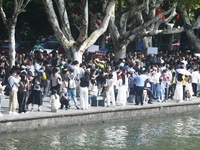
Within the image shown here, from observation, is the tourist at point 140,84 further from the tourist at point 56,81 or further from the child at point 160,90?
the tourist at point 56,81

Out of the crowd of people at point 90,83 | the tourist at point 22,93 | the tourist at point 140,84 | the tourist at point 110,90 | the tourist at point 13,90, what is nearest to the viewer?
the tourist at point 13,90

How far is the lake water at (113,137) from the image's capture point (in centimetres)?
2358

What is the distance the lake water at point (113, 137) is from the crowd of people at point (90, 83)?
1282 millimetres

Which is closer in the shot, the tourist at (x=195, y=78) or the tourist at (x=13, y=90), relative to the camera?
the tourist at (x=13, y=90)

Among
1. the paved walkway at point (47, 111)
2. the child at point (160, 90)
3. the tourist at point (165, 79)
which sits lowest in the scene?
the paved walkway at point (47, 111)

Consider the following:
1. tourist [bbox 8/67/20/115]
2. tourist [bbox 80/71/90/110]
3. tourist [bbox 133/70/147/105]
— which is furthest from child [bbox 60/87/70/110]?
tourist [bbox 133/70/147/105]

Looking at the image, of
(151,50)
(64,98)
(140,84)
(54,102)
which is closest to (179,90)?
(140,84)

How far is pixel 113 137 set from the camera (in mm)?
25719

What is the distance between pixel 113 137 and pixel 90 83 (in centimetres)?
471

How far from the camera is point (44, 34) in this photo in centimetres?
5775

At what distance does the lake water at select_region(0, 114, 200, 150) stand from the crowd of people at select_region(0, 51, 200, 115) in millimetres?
1282

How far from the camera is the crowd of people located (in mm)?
26688

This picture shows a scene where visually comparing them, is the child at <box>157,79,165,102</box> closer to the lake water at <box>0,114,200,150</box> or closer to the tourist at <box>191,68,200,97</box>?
the tourist at <box>191,68,200,97</box>

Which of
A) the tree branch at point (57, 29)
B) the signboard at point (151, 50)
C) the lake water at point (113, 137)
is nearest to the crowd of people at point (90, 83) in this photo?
the lake water at point (113, 137)
